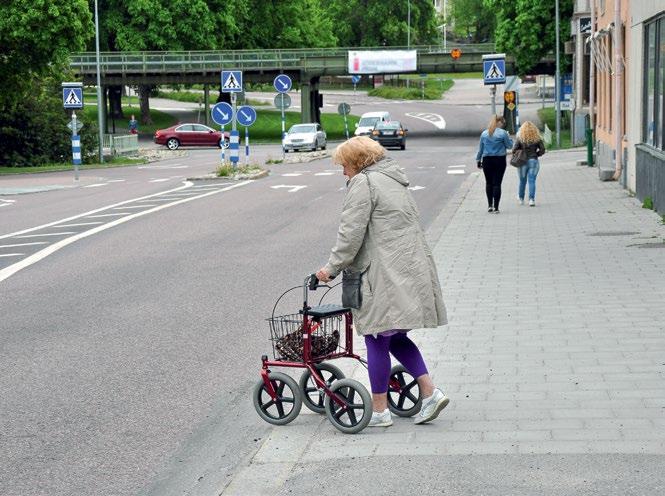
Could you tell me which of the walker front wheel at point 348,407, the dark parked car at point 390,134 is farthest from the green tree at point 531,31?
the walker front wheel at point 348,407

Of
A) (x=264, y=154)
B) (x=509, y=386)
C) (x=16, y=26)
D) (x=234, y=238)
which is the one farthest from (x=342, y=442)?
(x=264, y=154)

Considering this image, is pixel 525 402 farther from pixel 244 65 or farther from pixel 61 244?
pixel 244 65

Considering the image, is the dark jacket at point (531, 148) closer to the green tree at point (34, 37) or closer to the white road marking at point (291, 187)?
the white road marking at point (291, 187)

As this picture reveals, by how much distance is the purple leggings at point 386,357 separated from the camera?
698 centimetres

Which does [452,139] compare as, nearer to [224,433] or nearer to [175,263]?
[175,263]

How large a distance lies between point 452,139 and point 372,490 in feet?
215

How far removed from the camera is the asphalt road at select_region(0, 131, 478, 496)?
664cm

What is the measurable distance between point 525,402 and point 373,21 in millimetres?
110567

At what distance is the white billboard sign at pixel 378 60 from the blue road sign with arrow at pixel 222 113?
41204 millimetres

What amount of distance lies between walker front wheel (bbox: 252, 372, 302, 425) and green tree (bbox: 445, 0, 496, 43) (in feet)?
418

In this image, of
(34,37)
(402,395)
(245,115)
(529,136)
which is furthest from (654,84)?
(34,37)

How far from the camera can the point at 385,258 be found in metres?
6.75

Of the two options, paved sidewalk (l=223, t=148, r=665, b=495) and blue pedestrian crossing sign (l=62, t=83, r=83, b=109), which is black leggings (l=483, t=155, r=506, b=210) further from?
blue pedestrian crossing sign (l=62, t=83, r=83, b=109)

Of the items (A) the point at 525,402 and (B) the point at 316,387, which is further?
(B) the point at 316,387
